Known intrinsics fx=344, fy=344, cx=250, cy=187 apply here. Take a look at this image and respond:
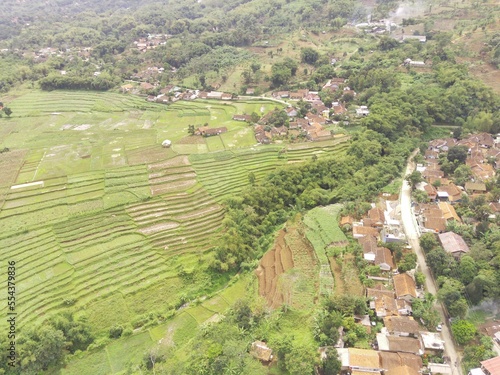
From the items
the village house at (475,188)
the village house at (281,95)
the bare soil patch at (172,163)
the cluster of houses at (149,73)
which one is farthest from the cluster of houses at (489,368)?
the cluster of houses at (149,73)

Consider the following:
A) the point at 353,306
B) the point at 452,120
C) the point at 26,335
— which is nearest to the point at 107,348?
the point at 26,335

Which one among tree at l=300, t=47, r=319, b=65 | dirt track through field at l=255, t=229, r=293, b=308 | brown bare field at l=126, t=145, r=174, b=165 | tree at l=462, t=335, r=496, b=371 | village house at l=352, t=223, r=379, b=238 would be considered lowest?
dirt track through field at l=255, t=229, r=293, b=308

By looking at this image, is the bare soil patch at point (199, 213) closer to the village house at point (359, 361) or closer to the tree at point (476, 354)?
the village house at point (359, 361)

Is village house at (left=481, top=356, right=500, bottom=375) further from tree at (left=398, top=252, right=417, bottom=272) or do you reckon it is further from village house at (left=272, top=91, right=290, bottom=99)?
village house at (left=272, top=91, right=290, bottom=99)

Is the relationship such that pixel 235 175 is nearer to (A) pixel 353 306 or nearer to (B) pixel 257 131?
(B) pixel 257 131

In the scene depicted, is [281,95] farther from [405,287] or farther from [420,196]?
[405,287]

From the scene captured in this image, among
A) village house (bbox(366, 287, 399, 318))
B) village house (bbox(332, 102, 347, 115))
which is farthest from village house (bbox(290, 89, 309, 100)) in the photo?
village house (bbox(366, 287, 399, 318))
